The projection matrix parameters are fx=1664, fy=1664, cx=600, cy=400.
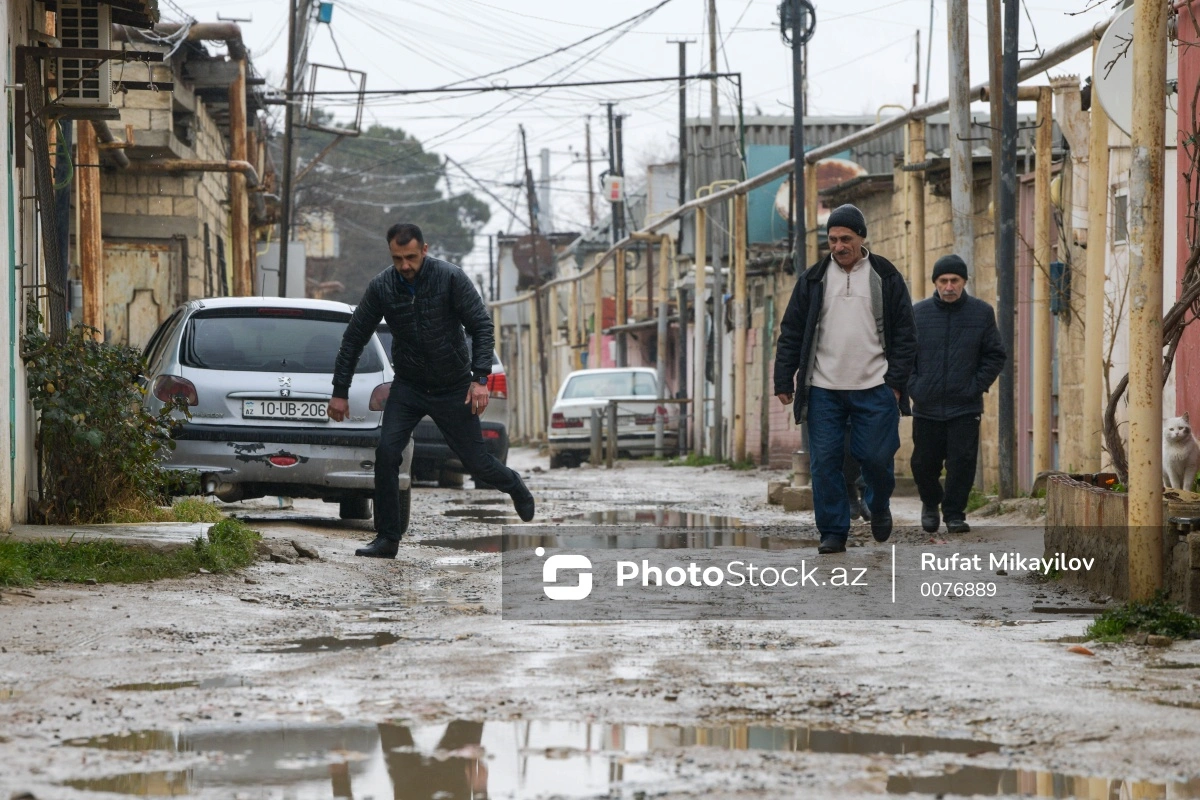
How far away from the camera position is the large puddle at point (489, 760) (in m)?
3.47

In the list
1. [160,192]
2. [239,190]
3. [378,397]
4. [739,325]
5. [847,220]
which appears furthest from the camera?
[739,325]

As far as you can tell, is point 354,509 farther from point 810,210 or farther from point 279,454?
point 810,210

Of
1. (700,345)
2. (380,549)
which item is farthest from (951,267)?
(700,345)

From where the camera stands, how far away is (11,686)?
15.0ft

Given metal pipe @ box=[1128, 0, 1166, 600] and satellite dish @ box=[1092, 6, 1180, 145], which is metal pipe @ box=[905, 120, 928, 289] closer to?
satellite dish @ box=[1092, 6, 1180, 145]

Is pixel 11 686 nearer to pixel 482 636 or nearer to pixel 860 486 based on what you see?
pixel 482 636

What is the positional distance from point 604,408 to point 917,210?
11.7m

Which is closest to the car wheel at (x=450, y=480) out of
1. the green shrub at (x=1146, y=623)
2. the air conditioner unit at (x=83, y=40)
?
the air conditioner unit at (x=83, y=40)

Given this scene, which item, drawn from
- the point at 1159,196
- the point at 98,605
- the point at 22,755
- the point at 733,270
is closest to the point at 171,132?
the point at 733,270

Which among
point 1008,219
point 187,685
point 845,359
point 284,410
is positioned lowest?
point 187,685

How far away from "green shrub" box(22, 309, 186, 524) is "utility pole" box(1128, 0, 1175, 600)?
517cm

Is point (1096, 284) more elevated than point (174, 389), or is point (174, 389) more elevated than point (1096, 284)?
point (1096, 284)

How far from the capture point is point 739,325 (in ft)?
80.1

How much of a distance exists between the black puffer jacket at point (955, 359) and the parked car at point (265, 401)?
317 centimetres
